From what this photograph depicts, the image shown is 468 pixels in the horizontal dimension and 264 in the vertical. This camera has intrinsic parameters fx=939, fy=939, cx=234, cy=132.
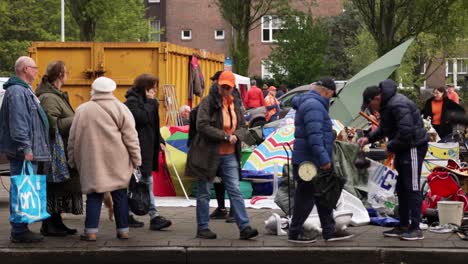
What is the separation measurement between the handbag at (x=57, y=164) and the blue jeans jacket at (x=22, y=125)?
0.24m

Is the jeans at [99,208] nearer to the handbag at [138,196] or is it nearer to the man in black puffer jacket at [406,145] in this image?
the handbag at [138,196]

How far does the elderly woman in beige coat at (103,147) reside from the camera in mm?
10047

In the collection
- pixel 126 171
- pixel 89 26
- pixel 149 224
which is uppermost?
pixel 89 26

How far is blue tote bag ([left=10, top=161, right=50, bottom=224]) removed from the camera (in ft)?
32.4

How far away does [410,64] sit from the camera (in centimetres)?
5300

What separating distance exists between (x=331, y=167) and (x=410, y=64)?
145 ft

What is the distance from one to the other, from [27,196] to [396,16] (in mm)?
29163

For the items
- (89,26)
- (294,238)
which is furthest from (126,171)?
(89,26)

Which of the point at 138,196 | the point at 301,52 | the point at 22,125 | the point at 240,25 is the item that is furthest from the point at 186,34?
the point at 22,125

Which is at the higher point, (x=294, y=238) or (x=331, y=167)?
(x=331, y=167)

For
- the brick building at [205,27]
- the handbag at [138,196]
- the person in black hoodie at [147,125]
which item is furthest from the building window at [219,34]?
the handbag at [138,196]

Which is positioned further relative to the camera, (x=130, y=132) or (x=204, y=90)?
(x=204, y=90)

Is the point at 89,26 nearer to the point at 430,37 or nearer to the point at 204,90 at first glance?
the point at 204,90

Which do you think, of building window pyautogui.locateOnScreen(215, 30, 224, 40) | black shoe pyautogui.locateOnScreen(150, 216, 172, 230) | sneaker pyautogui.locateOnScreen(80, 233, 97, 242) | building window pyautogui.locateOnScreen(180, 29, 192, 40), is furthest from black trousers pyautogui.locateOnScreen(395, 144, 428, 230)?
building window pyautogui.locateOnScreen(180, 29, 192, 40)
